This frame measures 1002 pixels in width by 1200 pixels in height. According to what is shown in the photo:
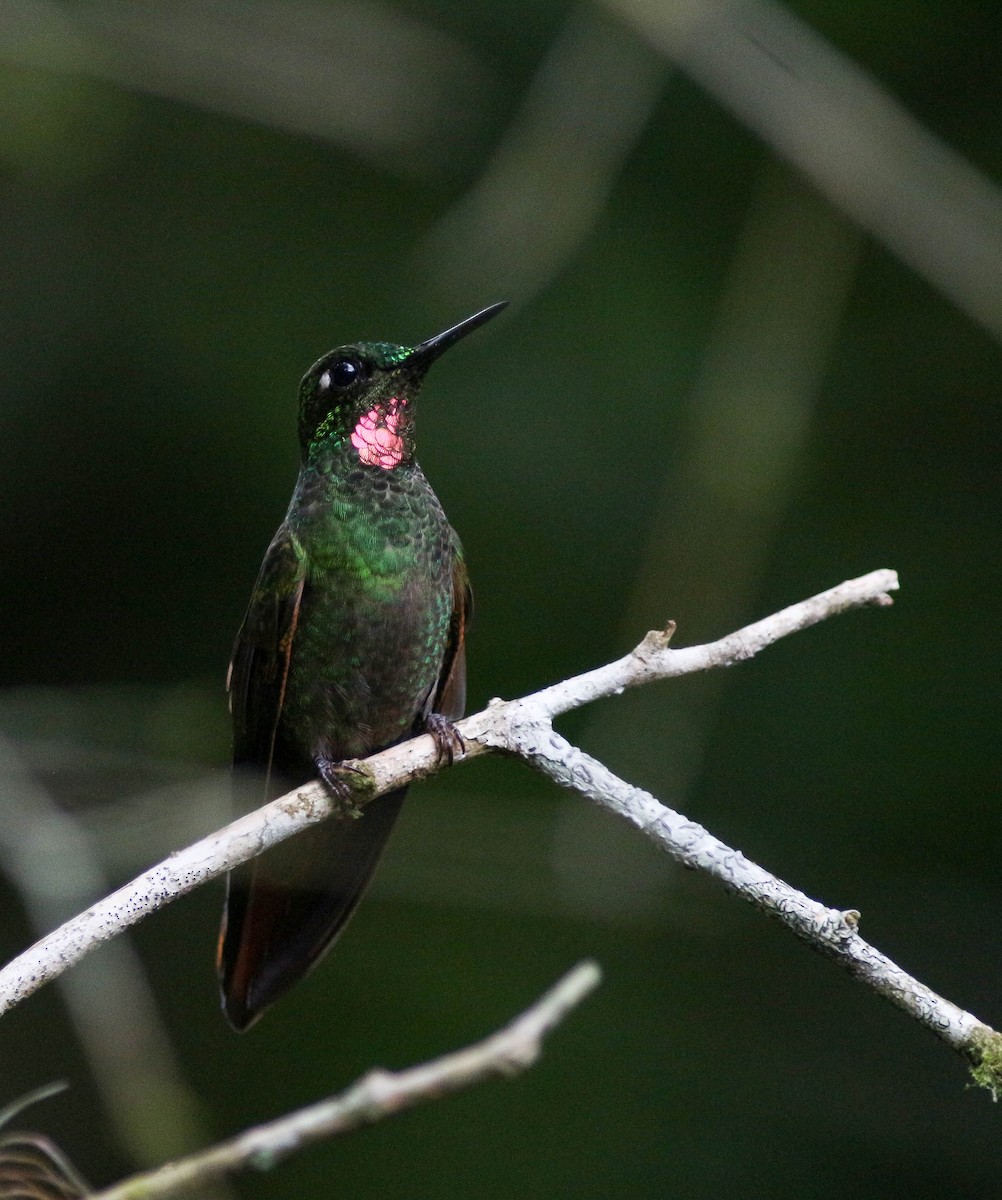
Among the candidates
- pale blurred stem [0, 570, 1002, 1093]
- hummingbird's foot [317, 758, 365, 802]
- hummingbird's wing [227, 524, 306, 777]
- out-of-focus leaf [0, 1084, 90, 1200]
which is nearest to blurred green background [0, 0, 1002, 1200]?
hummingbird's wing [227, 524, 306, 777]

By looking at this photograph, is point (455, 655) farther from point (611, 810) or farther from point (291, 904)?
point (611, 810)

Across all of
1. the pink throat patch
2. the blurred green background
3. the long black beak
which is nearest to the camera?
the long black beak

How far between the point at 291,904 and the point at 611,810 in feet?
3.92

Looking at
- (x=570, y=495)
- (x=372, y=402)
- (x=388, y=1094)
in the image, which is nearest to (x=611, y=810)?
(x=388, y=1094)

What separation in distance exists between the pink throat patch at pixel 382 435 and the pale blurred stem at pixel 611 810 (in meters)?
0.74

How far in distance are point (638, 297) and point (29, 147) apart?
2166 millimetres

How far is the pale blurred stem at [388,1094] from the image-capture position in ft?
3.34

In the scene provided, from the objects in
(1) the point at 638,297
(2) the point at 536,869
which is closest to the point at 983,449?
(1) the point at 638,297

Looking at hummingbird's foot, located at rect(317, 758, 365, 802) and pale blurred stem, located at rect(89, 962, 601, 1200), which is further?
hummingbird's foot, located at rect(317, 758, 365, 802)

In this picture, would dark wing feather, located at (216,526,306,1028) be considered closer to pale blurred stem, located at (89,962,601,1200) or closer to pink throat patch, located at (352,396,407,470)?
pink throat patch, located at (352,396,407,470)

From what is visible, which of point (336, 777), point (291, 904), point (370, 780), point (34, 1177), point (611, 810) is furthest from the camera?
point (291, 904)

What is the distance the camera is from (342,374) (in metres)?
3.08

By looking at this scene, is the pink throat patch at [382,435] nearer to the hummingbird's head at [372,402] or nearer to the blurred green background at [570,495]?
the hummingbird's head at [372,402]

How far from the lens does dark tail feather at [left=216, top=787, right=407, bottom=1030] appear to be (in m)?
2.90
